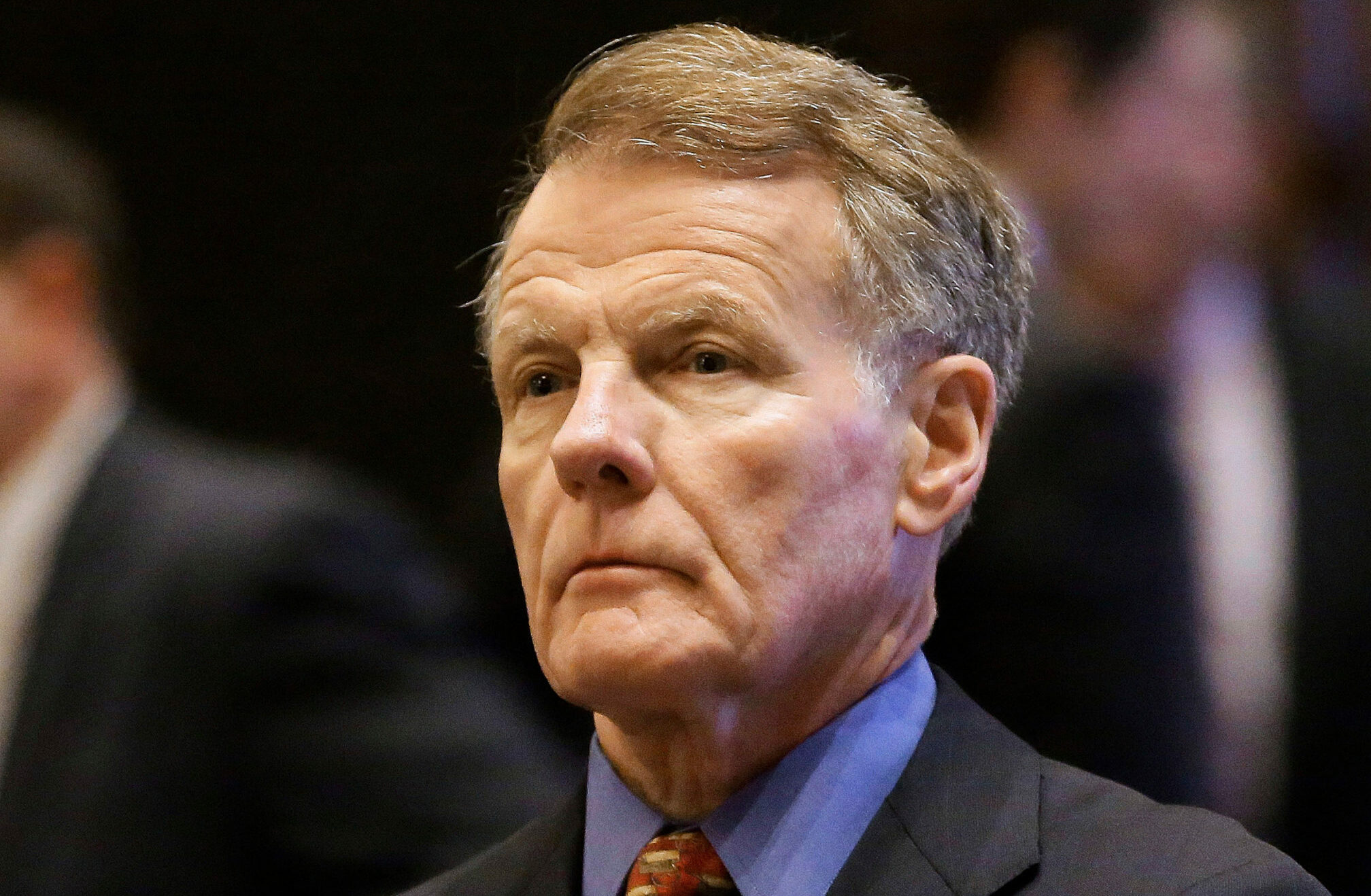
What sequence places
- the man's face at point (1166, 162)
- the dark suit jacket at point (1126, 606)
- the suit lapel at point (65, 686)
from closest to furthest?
the dark suit jacket at point (1126, 606) → the suit lapel at point (65, 686) → the man's face at point (1166, 162)

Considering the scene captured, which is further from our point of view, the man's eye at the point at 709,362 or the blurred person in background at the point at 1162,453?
the blurred person in background at the point at 1162,453

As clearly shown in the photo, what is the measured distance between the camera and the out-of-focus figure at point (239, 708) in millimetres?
2973

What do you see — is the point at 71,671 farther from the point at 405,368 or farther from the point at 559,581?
the point at 559,581

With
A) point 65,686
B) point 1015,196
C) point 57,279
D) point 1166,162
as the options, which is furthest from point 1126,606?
point 57,279

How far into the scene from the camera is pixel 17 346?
11.5 ft

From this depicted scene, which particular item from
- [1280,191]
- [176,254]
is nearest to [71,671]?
[176,254]

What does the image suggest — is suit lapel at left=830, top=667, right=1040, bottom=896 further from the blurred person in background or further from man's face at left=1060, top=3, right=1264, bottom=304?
man's face at left=1060, top=3, right=1264, bottom=304

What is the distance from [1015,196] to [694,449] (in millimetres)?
1714

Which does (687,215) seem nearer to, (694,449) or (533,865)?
(694,449)

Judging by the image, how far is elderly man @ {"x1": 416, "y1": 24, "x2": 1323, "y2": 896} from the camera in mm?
1794

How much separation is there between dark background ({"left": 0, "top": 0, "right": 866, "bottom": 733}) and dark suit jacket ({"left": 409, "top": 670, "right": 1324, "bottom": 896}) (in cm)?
150

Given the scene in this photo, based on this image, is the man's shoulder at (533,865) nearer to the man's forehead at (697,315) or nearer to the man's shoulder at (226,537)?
the man's forehead at (697,315)

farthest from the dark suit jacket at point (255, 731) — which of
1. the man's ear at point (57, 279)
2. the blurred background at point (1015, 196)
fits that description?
the man's ear at point (57, 279)

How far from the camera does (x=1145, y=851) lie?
1761mm
